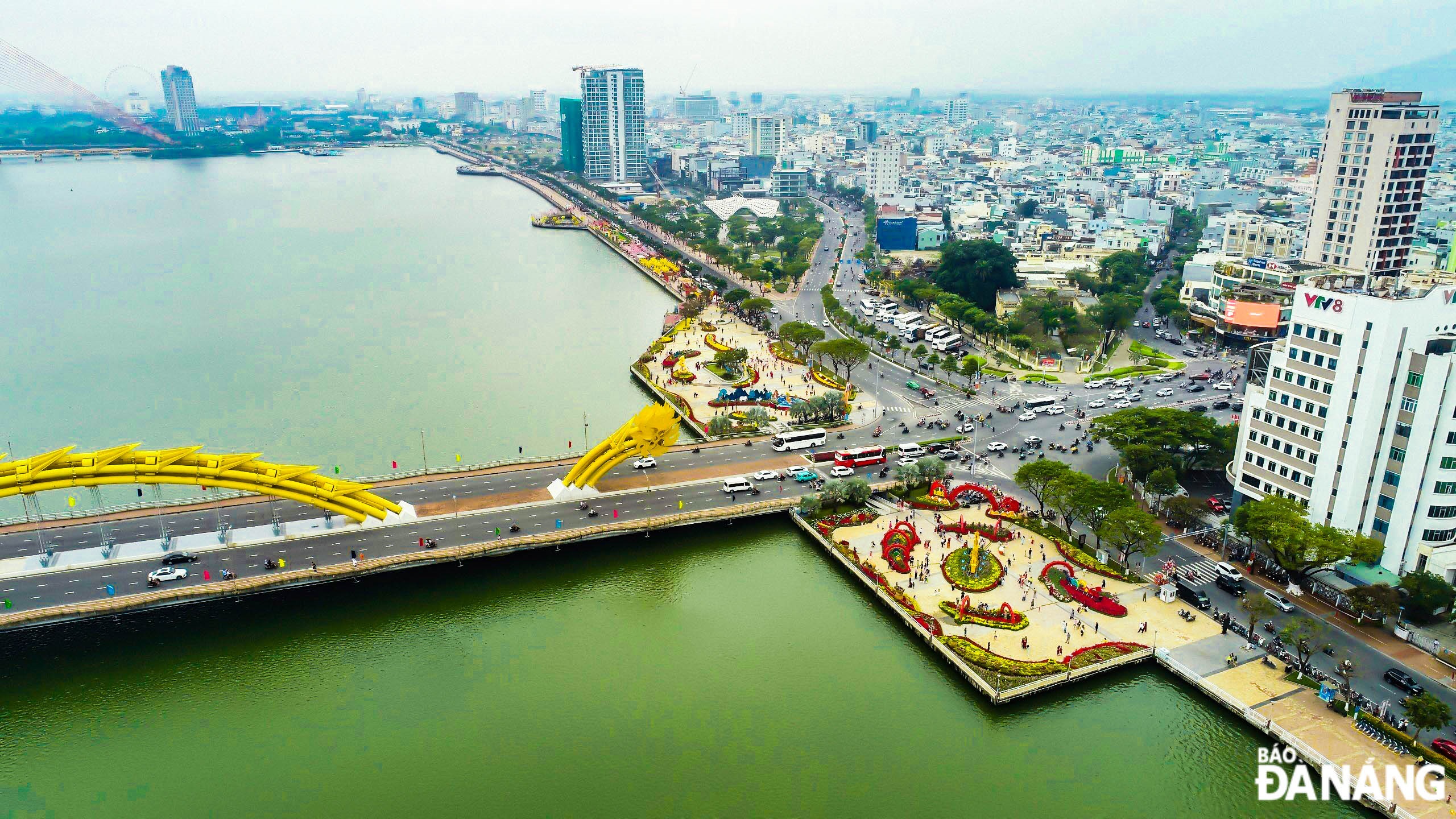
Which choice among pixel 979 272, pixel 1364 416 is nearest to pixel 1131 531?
pixel 1364 416

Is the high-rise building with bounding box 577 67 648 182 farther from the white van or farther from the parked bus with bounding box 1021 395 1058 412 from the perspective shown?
the white van

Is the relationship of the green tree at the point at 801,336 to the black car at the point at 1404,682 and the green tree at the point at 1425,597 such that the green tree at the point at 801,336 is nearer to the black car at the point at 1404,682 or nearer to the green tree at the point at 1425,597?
the green tree at the point at 1425,597

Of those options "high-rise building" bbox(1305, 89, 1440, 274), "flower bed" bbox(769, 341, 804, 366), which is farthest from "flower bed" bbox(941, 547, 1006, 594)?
"high-rise building" bbox(1305, 89, 1440, 274)

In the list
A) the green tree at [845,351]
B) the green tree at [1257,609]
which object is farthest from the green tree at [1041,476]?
the green tree at [845,351]

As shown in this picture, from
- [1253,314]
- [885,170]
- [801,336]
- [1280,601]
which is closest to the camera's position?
[1280,601]

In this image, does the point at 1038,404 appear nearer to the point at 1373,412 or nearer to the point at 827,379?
the point at 827,379

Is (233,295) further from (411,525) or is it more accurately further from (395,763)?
(395,763)
